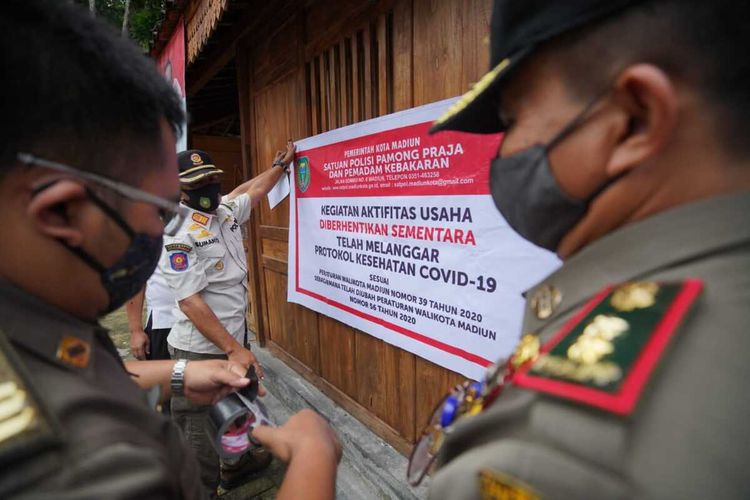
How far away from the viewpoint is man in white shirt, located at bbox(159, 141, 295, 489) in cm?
205

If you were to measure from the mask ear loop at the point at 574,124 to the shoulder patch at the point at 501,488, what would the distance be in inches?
18.4

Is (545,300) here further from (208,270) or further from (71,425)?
(208,270)

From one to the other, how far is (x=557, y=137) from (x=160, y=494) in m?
0.77

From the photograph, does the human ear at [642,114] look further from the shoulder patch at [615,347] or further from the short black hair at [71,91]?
the short black hair at [71,91]

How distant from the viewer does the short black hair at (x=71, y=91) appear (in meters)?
0.55

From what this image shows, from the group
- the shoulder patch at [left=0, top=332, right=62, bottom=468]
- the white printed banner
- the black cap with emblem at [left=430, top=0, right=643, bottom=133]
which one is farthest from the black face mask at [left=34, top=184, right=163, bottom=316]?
the white printed banner

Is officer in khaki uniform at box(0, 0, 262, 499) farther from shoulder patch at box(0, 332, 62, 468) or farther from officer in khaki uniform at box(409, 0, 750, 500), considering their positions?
officer in khaki uniform at box(409, 0, 750, 500)

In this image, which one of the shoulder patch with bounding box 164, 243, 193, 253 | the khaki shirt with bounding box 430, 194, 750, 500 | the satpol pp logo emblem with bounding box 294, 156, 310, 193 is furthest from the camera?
the satpol pp logo emblem with bounding box 294, 156, 310, 193

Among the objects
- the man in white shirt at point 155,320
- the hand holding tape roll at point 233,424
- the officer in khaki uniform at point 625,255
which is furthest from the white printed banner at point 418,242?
the man in white shirt at point 155,320

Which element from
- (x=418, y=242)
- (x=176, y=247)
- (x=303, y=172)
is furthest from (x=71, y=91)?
(x=303, y=172)

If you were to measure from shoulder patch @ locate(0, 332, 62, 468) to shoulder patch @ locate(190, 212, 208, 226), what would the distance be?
172 cm

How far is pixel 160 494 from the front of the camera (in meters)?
0.52

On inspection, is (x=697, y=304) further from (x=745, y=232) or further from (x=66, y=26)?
(x=66, y=26)

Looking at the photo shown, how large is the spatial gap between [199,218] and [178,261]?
10.5 inches
